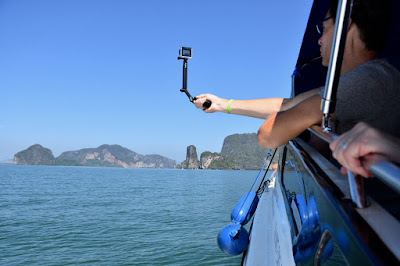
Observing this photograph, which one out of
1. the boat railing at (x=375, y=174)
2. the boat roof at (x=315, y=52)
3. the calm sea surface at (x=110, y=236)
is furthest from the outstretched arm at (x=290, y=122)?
the calm sea surface at (x=110, y=236)

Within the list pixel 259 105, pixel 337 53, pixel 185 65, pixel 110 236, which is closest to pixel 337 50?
pixel 337 53

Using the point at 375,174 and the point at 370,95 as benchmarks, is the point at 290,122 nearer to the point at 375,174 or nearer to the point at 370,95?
the point at 370,95

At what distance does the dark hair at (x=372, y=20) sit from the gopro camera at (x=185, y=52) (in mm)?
1737

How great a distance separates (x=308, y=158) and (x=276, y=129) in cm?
39

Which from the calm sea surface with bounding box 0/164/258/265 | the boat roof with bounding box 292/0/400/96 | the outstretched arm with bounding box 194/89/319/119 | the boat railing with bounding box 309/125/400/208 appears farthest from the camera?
the calm sea surface with bounding box 0/164/258/265

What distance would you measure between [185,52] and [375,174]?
2.42m

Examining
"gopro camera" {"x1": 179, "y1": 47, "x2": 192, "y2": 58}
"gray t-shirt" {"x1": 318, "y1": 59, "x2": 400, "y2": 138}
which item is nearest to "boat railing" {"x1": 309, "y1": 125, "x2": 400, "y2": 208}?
"gray t-shirt" {"x1": 318, "y1": 59, "x2": 400, "y2": 138}

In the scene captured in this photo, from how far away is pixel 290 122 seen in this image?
4.48 ft

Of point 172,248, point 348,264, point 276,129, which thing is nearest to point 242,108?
point 276,129

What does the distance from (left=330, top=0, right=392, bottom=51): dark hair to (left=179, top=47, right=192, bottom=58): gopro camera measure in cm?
174

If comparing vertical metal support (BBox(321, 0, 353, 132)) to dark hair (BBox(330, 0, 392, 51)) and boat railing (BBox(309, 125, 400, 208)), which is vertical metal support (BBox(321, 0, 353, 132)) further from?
dark hair (BBox(330, 0, 392, 51))

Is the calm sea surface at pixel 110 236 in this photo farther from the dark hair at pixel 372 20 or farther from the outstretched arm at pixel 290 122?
the dark hair at pixel 372 20

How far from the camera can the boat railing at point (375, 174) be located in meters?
0.55

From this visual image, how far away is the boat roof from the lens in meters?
2.66
